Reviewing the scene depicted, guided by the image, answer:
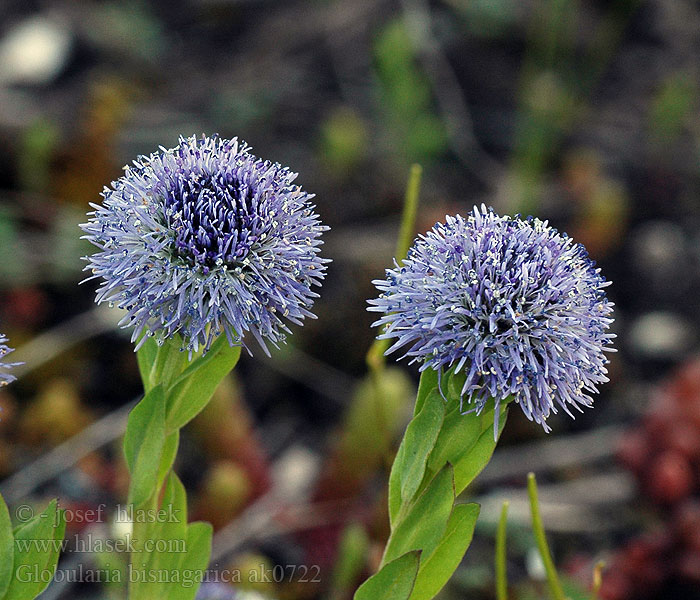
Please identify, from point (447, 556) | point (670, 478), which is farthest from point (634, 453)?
point (447, 556)

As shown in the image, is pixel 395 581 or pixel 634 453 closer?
pixel 395 581

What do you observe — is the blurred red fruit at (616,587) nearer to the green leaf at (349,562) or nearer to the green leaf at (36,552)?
the green leaf at (349,562)

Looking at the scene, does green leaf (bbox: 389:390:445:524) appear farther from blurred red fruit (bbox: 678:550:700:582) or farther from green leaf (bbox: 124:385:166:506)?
blurred red fruit (bbox: 678:550:700:582)

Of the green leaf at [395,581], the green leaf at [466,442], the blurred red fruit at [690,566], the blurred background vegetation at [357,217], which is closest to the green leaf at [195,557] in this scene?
the green leaf at [395,581]

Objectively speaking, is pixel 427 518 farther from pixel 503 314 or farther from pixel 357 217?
pixel 357 217

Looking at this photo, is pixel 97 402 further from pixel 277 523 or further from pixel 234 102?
pixel 234 102

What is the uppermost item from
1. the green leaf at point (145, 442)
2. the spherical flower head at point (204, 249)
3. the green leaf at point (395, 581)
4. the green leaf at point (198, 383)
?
the spherical flower head at point (204, 249)

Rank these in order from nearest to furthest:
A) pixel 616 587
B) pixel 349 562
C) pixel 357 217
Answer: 1. pixel 349 562
2. pixel 616 587
3. pixel 357 217
